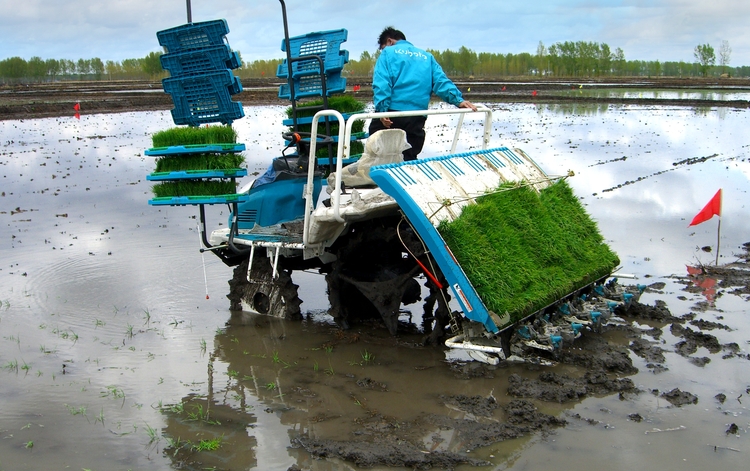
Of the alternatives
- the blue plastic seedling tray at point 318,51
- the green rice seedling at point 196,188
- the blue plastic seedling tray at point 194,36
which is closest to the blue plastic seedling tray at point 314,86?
the blue plastic seedling tray at point 318,51

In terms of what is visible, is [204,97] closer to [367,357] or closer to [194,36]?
[194,36]

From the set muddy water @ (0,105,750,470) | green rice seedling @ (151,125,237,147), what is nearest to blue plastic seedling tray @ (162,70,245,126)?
green rice seedling @ (151,125,237,147)

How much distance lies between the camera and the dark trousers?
7554 millimetres

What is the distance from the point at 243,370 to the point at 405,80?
314 centimetres

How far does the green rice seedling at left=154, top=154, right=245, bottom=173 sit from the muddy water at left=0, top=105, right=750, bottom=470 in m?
1.50

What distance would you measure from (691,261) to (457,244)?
448 cm

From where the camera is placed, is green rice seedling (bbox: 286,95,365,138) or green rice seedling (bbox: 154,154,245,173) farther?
green rice seedling (bbox: 286,95,365,138)

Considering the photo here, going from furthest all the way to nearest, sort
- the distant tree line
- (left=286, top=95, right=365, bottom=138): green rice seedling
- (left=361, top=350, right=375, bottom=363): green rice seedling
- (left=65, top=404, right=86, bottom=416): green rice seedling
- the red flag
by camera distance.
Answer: the distant tree line → the red flag → (left=286, top=95, right=365, bottom=138): green rice seedling → (left=361, top=350, right=375, bottom=363): green rice seedling → (left=65, top=404, right=86, bottom=416): green rice seedling

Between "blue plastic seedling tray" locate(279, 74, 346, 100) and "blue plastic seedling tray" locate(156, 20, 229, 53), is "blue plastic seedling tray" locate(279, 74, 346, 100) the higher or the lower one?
the lower one

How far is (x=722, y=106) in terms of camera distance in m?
36.1

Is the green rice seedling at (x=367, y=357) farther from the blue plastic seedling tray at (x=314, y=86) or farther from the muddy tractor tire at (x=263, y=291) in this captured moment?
the blue plastic seedling tray at (x=314, y=86)

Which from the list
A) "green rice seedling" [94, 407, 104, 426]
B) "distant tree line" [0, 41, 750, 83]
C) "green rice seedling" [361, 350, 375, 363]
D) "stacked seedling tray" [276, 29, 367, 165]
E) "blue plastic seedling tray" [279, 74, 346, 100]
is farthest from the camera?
"distant tree line" [0, 41, 750, 83]

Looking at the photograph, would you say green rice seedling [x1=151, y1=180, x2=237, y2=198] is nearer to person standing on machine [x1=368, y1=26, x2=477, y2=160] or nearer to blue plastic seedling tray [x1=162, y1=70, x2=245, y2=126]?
blue plastic seedling tray [x1=162, y1=70, x2=245, y2=126]

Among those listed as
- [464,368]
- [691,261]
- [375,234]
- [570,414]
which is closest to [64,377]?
[375,234]
